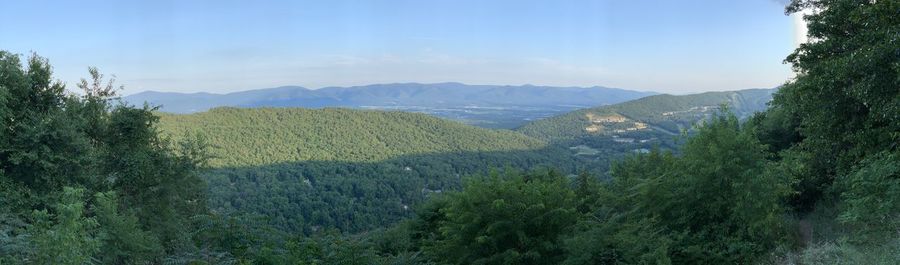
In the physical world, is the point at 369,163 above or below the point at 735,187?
below

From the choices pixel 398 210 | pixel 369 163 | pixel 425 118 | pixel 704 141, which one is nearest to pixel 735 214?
pixel 704 141

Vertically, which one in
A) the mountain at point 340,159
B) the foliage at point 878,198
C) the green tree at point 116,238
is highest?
the foliage at point 878,198

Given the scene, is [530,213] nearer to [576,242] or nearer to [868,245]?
[576,242]

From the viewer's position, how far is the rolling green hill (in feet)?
341

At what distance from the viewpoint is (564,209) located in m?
11.1

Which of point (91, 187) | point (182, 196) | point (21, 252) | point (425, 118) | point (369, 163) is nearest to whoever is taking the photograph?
point (21, 252)

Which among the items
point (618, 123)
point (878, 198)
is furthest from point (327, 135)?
point (878, 198)

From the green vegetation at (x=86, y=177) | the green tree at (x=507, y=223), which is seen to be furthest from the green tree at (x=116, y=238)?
the green tree at (x=507, y=223)

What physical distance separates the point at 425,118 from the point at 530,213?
142 m

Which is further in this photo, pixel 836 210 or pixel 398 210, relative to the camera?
pixel 398 210

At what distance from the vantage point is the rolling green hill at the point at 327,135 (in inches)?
4097

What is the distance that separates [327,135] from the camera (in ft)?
417

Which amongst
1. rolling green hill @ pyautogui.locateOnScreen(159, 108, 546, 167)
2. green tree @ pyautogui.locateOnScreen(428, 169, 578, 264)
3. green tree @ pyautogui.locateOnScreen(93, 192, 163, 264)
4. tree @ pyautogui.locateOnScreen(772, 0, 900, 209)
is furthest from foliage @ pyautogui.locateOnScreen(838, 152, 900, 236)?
rolling green hill @ pyautogui.locateOnScreen(159, 108, 546, 167)

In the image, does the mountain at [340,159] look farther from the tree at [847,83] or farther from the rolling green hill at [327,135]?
the tree at [847,83]
